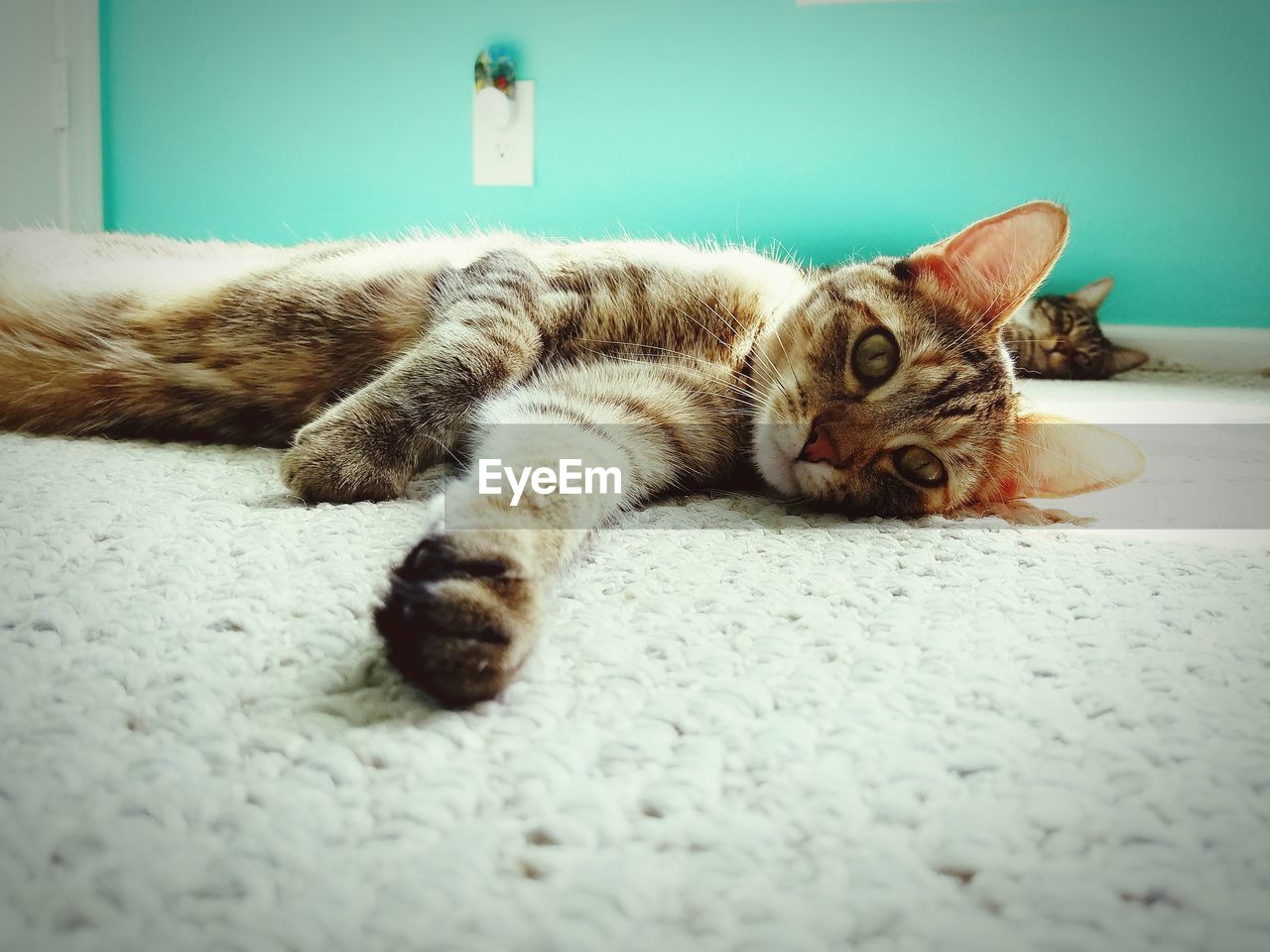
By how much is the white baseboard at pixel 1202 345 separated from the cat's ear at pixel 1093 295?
12cm

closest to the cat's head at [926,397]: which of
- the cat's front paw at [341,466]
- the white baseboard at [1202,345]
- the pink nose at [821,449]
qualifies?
the pink nose at [821,449]

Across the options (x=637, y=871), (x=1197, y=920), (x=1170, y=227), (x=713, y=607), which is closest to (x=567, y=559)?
(x=713, y=607)

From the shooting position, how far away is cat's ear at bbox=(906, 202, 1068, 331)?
0.92 meters

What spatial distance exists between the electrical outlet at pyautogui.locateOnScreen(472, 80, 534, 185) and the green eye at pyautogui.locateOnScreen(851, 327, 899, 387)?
5.29ft

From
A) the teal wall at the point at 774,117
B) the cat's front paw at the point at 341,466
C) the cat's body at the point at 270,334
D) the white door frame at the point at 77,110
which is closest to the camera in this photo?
the cat's front paw at the point at 341,466

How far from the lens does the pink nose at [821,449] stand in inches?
35.3

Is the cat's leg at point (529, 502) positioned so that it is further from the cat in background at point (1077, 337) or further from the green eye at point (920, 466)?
the cat in background at point (1077, 337)

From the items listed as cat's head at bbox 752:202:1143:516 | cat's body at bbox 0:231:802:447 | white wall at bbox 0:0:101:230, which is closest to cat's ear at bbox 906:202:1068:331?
cat's head at bbox 752:202:1143:516

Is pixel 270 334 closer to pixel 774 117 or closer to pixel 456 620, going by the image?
pixel 456 620

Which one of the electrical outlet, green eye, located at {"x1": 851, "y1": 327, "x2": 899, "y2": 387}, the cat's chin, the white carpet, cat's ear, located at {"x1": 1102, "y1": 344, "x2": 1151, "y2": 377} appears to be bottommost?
the white carpet

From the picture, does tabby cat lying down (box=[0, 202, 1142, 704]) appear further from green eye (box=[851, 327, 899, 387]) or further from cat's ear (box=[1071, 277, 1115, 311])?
cat's ear (box=[1071, 277, 1115, 311])

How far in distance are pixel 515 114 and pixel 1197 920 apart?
2.35 m

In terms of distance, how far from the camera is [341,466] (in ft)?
2.69

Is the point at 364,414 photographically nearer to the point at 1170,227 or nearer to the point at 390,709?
the point at 390,709
